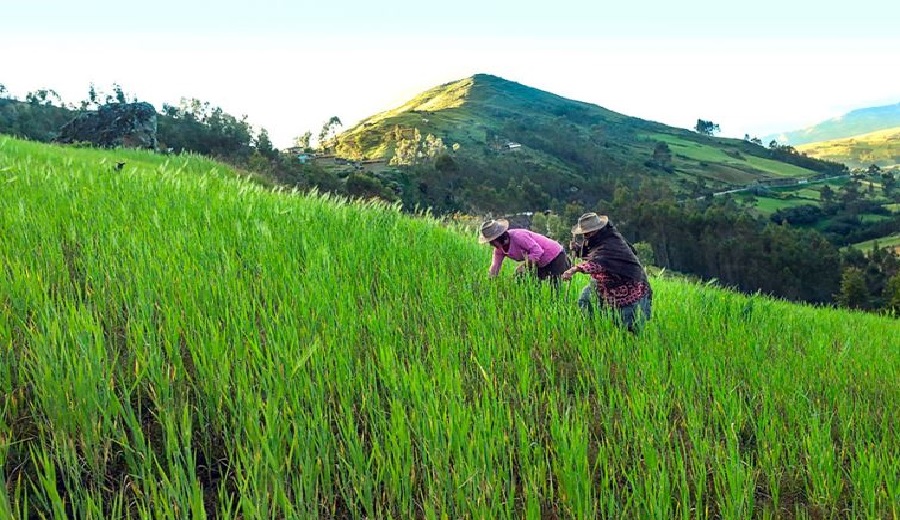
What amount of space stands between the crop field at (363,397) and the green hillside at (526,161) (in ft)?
218

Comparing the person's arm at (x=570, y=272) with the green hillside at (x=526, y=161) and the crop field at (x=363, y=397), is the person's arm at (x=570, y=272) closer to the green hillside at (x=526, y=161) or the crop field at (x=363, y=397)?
the crop field at (x=363, y=397)

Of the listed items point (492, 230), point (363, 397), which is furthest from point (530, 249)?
point (363, 397)

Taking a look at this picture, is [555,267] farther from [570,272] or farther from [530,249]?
[570,272]

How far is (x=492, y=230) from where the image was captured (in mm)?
6105

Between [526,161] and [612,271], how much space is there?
5167 inches

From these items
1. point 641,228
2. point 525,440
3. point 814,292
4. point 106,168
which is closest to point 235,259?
point 525,440

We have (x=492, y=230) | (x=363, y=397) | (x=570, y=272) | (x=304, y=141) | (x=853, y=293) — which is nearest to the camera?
(x=363, y=397)

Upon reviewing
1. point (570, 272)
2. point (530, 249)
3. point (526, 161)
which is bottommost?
point (530, 249)

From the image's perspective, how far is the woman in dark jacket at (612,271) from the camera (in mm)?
4789

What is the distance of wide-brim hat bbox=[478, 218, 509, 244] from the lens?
6.04 meters

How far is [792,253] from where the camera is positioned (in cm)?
7325

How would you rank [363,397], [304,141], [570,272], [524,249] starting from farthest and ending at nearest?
[304,141], [524,249], [570,272], [363,397]

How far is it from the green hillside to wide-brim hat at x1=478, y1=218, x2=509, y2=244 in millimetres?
64620

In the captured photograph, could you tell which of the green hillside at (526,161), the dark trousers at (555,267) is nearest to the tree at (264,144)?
the green hillside at (526,161)
